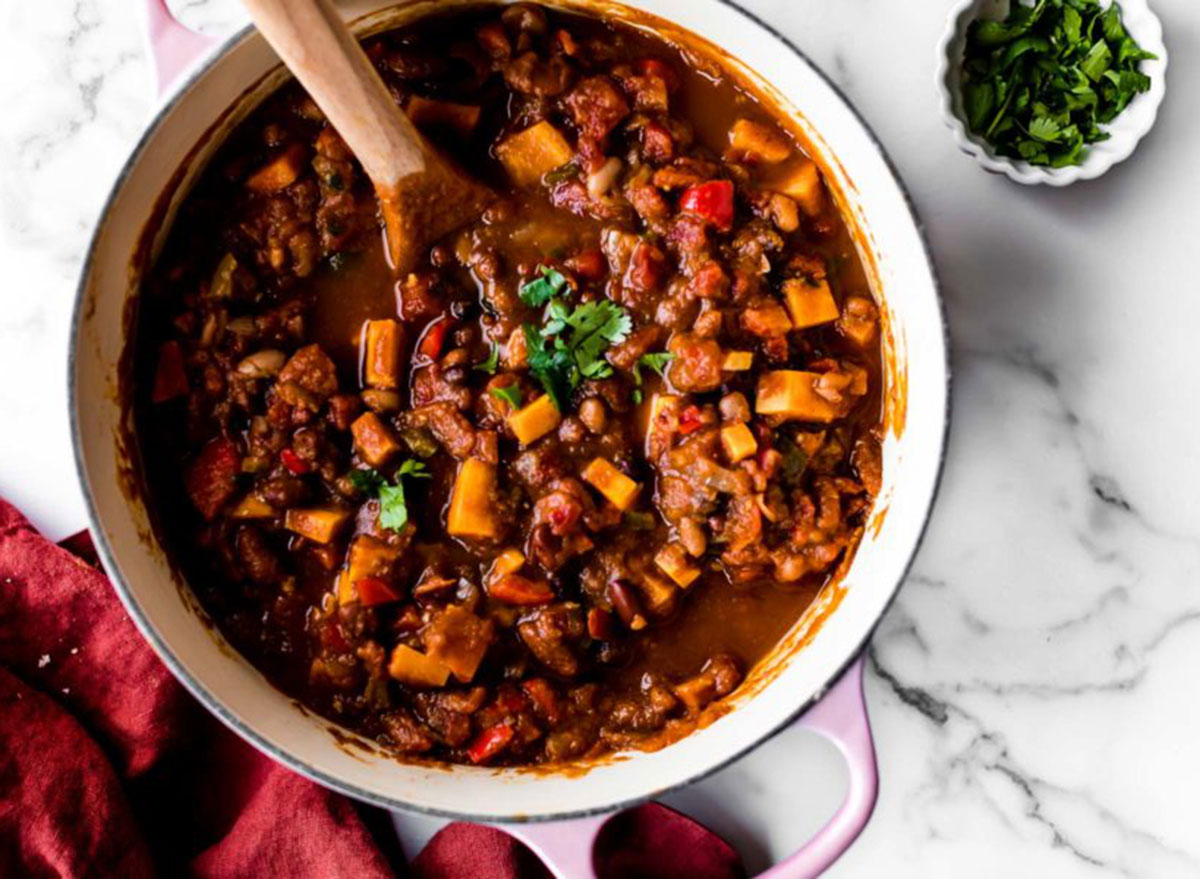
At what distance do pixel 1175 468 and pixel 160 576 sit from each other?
2888 mm

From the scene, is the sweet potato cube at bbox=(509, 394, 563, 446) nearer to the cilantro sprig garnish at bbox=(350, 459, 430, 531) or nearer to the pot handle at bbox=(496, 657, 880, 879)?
the cilantro sprig garnish at bbox=(350, 459, 430, 531)

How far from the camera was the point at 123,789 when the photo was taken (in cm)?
393

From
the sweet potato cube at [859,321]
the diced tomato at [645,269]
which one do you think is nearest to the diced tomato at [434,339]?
the diced tomato at [645,269]

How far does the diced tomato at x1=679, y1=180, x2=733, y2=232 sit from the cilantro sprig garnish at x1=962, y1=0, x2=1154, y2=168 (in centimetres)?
78

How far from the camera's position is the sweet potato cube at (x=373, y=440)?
12.1 feet

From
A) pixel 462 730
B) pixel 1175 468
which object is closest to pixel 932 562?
pixel 1175 468

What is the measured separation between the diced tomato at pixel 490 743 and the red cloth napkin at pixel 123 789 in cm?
27

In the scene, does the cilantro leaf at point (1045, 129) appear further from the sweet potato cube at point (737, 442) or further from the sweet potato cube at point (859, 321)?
the sweet potato cube at point (737, 442)

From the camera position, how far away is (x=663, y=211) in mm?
3688

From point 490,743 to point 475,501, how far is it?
2.22 ft

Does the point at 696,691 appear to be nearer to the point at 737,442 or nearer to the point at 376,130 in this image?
the point at 737,442

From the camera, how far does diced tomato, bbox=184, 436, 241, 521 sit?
3.76 meters

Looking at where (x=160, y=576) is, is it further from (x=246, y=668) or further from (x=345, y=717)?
(x=345, y=717)

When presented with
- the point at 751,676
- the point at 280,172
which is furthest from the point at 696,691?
the point at 280,172
